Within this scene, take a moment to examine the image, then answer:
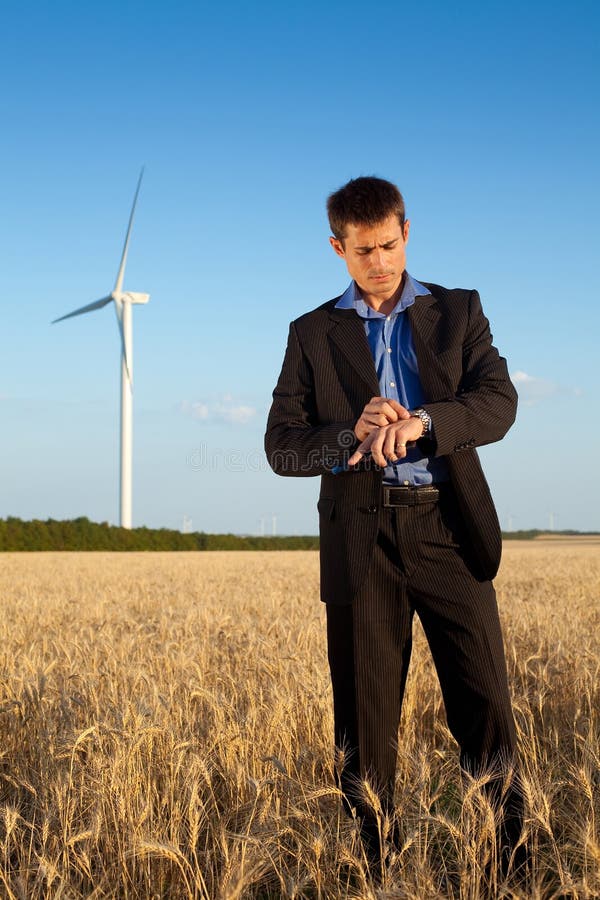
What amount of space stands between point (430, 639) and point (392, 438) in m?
0.91

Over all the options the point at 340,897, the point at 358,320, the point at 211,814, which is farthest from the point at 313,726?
the point at 358,320

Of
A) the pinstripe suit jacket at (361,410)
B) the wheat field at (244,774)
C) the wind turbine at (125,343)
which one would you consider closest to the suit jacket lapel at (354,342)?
the pinstripe suit jacket at (361,410)

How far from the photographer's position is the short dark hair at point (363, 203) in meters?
3.40

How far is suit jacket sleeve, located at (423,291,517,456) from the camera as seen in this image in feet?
10.7

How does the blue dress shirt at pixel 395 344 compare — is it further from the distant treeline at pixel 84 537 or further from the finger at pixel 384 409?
the distant treeline at pixel 84 537

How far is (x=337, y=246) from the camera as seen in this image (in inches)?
143

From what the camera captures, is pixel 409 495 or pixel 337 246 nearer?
pixel 409 495

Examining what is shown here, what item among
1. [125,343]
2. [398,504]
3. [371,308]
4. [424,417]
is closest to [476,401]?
[424,417]

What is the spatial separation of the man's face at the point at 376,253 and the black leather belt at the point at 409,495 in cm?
80

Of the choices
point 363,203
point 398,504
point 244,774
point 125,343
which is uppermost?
point 125,343

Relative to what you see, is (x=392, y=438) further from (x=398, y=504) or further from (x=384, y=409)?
(x=398, y=504)

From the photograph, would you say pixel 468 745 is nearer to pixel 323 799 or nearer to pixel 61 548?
pixel 323 799

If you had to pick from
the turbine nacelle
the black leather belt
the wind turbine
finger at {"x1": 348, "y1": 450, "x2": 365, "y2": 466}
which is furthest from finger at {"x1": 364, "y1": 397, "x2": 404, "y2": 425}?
the turbine nacelle

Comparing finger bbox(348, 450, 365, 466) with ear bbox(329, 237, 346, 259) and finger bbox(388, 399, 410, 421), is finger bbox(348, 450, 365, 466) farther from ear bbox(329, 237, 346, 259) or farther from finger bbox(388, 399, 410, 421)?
ear bbox(329, 237, 346, 259)
